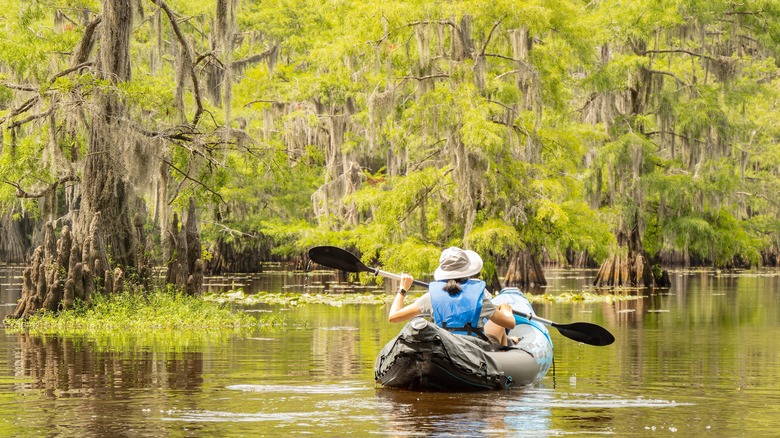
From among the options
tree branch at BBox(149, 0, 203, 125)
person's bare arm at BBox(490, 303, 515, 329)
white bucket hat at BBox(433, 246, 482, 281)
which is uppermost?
tree branch at BBox(149, 0, 203, 125)

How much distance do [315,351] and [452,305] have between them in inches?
188

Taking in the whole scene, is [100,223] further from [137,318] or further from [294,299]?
[294,299]

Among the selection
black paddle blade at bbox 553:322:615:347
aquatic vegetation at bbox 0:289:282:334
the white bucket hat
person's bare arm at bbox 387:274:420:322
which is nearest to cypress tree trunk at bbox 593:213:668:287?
aquatic vegetation at bbox 0:289:282:334

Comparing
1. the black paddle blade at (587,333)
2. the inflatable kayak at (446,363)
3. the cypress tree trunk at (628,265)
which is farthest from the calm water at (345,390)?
the cypress tree trunk at (628,265)

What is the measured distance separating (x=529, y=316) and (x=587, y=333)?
1.22 metres

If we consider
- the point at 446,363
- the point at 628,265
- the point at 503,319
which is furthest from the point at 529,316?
the point at 628,265

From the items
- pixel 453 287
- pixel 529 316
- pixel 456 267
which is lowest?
pixel 529 316

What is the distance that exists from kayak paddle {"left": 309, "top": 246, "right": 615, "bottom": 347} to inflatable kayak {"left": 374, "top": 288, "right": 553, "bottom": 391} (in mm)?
1187

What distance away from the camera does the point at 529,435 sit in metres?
9.33

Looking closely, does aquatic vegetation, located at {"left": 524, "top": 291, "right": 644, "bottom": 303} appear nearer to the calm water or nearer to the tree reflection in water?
the calm water

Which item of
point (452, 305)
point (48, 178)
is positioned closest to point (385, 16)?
point (48, 178)

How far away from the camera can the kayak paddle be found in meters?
13.7

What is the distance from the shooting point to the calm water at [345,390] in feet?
31.9

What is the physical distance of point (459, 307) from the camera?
39.5 feet
